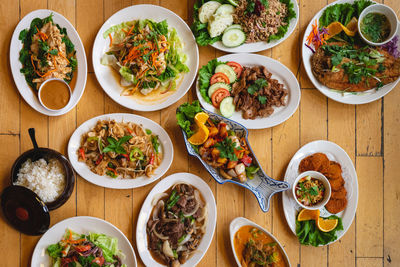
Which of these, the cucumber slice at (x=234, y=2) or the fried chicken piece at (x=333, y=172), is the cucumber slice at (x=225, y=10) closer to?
the cucumber slice at (x=234, y=2)

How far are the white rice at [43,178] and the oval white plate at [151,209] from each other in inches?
35.0

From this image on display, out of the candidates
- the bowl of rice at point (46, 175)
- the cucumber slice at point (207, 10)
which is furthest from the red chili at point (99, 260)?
the cucumber slice at point (207, 10)

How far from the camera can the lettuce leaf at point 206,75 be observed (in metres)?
3.26

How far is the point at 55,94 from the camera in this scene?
3.18 m

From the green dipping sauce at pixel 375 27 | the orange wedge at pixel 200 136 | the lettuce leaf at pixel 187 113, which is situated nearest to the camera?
the orange wedge at pixel 200 136

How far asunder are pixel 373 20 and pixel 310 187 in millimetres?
1888

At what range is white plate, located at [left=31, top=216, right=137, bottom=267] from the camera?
3.20m

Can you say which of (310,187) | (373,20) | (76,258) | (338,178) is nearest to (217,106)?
(310,187)

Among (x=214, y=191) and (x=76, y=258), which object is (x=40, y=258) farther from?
(x=214, y=191)

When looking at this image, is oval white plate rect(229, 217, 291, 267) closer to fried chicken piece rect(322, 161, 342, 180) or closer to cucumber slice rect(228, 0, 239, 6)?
fried chicken piece rect(322, 161, 342, 180)

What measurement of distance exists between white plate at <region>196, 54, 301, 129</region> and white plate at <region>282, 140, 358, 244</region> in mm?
433

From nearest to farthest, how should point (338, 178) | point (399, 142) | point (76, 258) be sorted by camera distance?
point (76, 258) → point (338, 178) → point (399, 142)

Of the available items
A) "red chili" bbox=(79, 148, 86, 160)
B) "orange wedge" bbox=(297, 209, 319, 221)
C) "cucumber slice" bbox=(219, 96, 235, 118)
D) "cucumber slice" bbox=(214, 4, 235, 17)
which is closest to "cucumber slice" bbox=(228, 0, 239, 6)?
"cucumber slice" bbox=(214, 4, 235, 17)

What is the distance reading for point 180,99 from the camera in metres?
3.43
